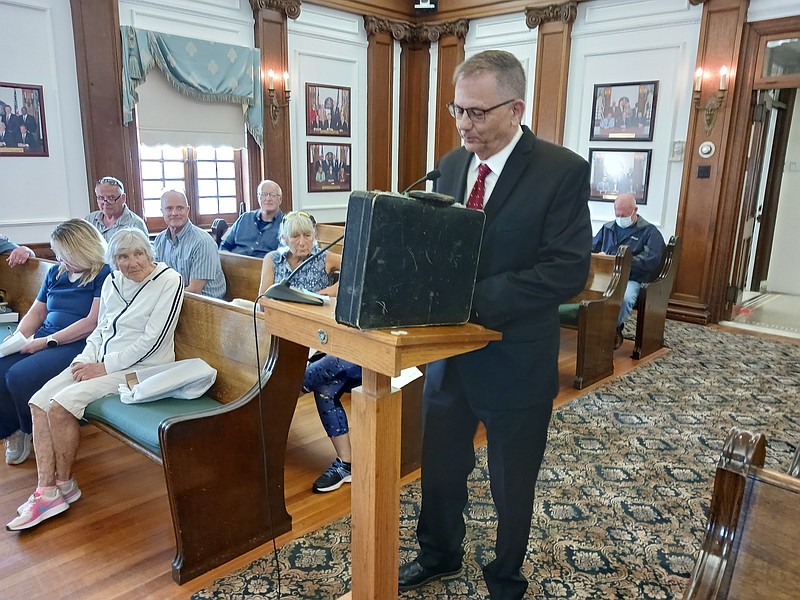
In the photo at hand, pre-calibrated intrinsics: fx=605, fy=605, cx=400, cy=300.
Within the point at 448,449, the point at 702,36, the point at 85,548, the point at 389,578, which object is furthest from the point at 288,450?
the point at 702,36

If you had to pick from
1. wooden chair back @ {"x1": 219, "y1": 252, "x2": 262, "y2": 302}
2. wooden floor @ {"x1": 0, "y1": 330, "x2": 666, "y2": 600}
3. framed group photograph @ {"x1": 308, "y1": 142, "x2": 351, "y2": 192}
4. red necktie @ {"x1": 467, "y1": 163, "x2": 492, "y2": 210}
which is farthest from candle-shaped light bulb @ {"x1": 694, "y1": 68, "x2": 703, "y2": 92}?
red necktie @ {"x1": 467, "y1": 163, "x2": 492, "y2": 210}

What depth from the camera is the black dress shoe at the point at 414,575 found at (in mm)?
1977

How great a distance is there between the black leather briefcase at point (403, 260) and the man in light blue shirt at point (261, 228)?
359 cm

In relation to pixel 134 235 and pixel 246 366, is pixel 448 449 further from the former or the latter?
pixel 134 235

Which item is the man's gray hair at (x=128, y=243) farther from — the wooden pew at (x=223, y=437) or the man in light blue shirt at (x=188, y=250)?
the man in light blue shirt at (x=188, y=250)

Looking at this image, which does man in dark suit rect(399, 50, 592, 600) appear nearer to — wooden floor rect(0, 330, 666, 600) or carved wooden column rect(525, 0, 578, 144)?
wooden floor rect(0, 330, 666, 600)

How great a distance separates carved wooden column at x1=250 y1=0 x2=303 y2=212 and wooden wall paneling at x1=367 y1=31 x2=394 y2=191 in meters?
1.04

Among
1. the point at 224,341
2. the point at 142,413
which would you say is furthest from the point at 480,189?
the point at 142,413

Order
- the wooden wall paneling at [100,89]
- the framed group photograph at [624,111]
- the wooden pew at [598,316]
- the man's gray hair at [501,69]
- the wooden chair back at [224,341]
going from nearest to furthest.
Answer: the man's gray hair at [501,69], the wooden chair back at [224,341], the wooden pew at [598,316], the wooden wall paneling at [100,89], the framed group photograph at [624,111]

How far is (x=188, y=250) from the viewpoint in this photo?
12.1ft

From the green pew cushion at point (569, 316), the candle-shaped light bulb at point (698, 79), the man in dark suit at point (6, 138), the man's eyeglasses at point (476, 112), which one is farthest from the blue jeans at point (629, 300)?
the man in dark suit at point (6, 138)

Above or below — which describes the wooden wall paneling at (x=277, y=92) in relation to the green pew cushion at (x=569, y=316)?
above

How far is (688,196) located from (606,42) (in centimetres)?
179

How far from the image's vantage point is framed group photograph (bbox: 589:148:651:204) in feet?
20.1
